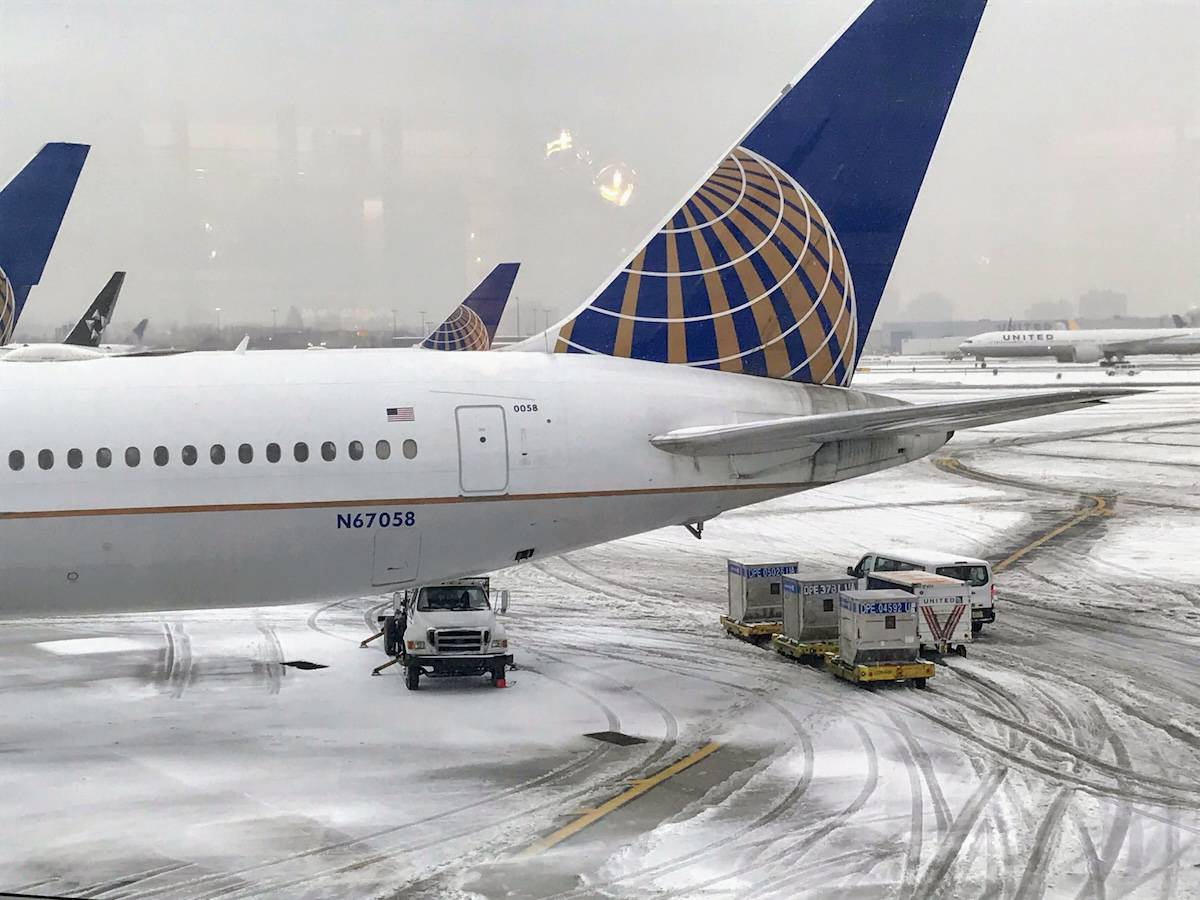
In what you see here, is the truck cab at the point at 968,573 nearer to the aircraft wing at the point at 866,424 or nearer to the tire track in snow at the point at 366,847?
the aircraft wing at the point at 866,424

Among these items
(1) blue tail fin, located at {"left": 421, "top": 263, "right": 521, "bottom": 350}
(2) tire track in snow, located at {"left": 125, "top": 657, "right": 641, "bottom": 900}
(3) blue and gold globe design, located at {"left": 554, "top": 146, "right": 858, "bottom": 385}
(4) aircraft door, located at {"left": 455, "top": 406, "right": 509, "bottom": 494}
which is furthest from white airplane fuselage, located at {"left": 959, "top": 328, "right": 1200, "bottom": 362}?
(2) tire track in snow, located at {"left": 125, "top": 657, "right": 641, "bottom": 900}

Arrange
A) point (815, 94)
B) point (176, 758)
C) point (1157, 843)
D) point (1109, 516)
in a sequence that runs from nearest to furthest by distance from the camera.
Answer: point (1157, 843), point (176, 758), point (815, 94), point (1109, 516)

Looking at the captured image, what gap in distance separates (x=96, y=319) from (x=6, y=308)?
409 centimetres

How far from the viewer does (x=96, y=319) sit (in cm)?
3791

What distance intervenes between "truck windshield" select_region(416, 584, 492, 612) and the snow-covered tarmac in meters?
1.42

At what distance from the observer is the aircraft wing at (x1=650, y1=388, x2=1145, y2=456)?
15.6 metres

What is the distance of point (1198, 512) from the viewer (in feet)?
131

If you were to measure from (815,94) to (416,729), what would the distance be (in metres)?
11.8

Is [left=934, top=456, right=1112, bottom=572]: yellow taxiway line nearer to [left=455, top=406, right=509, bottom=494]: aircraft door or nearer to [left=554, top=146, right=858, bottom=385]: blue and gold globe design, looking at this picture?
[left=554, top=146, right=858, bottom=385]: blue and gold globe design

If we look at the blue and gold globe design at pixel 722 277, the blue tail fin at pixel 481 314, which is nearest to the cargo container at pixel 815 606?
the blue and gold globe design at pixel 722 277

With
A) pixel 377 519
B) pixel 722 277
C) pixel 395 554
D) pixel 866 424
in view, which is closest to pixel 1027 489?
pixel 722 277

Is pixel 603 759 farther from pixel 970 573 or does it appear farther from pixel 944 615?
pixel 970 573

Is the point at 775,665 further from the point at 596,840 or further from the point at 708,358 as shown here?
the point at 596,840

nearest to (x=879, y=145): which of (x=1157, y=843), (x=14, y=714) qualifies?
(x=1157, y=843)
